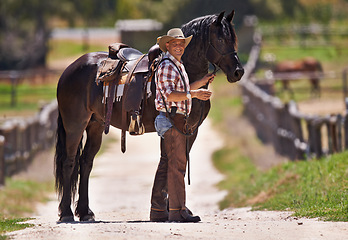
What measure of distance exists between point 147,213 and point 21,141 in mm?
5824

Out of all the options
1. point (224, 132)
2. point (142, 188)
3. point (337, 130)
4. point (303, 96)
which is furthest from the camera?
point (303, 96)

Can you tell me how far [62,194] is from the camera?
8.99m

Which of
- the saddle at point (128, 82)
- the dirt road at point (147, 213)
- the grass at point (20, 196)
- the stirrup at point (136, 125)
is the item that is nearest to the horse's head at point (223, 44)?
the saddle at point (128, 82)

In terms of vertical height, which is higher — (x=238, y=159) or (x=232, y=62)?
(x=232, y=62)

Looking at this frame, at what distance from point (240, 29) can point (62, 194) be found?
37885mm

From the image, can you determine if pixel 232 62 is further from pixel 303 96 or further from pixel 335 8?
pixel 335 8

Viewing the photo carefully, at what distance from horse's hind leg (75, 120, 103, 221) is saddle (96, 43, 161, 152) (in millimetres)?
860

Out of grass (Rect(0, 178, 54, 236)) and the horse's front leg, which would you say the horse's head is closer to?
the horse's front leg

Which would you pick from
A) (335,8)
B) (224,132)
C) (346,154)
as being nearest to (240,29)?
(335,8)

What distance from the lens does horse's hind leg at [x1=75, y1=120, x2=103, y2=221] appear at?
29.5ft

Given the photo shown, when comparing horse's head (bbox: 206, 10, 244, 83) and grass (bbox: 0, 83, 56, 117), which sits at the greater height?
horse's head (bbox: 206, 10, 244, 83)

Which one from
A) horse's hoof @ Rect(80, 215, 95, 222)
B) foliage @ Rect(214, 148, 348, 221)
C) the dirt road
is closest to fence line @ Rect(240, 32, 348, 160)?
foliage @ Rect(214, 148, 348, 221)

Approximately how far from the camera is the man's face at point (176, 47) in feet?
24.4

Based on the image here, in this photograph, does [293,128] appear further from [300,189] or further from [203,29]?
[203,29]
